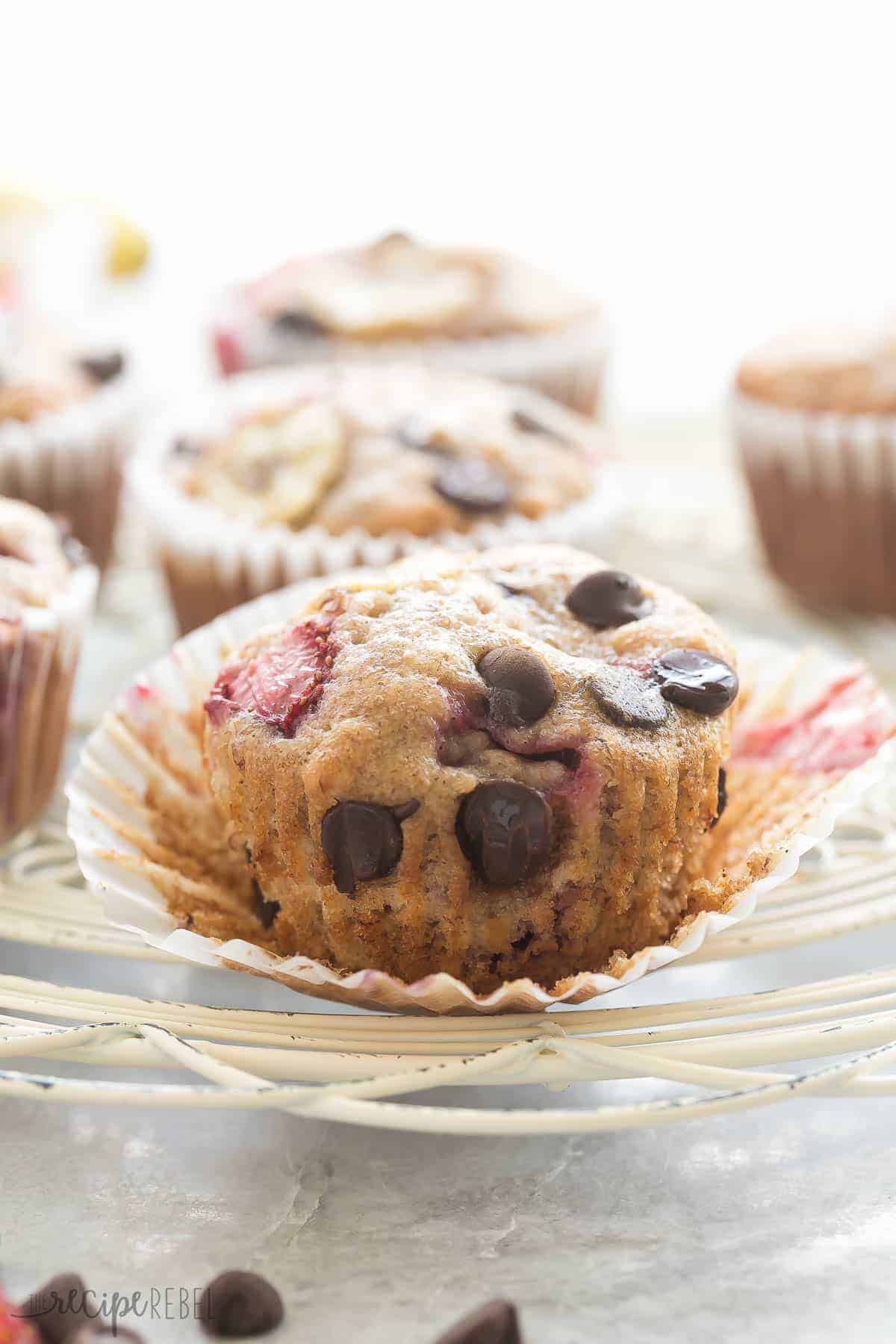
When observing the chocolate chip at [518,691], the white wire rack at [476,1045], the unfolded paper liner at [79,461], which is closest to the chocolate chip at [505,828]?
the chocolate chip at [518,691]

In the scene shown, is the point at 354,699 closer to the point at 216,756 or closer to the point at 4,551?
the point at 216,756

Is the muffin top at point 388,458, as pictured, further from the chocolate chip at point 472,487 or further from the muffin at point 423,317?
the muffin at point 423,317

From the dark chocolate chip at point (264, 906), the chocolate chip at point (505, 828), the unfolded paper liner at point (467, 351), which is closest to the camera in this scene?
the chocolate chip at point (505, 828)

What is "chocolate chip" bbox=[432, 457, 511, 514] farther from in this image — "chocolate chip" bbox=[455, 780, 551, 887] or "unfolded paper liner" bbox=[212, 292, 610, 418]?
"chocolate chip" bbox=[455, 780, 551, 887]

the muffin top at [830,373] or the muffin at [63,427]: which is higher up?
the muffin top at [830,373]

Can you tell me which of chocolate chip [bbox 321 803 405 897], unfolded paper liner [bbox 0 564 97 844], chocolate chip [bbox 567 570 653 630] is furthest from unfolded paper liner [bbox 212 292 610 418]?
chocolate chip [bbox 321 803 405 897]

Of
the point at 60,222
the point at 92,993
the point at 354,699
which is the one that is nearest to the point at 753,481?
the point at 354,699
